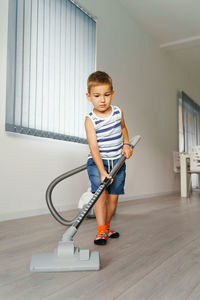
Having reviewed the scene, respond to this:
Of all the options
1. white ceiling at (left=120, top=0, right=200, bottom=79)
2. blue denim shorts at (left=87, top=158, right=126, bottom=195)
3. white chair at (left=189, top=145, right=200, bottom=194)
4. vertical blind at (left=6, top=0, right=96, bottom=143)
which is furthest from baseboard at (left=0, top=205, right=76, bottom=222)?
white ceiling at (left=120, top=0, right=200, bottom=79)

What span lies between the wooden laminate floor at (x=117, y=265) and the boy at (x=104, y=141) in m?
0.15

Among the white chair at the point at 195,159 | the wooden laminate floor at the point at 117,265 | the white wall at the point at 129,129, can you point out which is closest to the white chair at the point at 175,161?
the white wall at the point at 129,129

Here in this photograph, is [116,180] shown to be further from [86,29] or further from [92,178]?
[86,29]

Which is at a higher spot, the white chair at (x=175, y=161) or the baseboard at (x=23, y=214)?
the white chair at (x=175, y=161)

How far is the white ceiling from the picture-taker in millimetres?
3347

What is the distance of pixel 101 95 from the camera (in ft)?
4.27

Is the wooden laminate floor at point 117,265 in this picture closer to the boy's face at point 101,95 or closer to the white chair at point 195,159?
the boy's face at point 101,95

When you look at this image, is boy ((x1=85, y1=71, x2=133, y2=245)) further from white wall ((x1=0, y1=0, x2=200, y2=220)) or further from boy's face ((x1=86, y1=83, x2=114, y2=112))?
white wall ((x1=0, y1=0, x2=200, y2=220))

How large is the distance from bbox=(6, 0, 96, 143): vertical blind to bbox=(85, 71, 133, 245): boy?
0.75 m

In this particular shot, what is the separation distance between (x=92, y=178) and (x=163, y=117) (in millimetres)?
3309

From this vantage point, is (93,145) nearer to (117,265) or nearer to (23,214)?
(117,265)

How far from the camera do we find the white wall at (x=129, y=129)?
74.4 inches

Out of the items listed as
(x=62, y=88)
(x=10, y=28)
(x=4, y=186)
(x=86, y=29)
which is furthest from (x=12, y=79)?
(x=86, y=29)

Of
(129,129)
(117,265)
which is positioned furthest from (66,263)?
(129,129)
